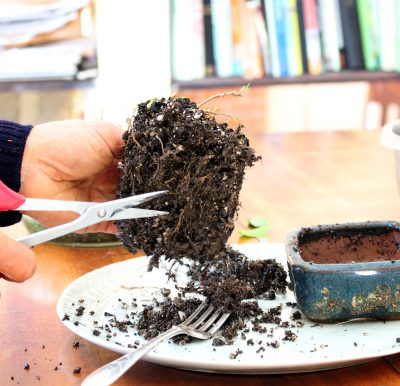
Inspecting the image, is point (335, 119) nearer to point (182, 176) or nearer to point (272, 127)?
point (272, 127)

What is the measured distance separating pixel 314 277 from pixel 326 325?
0.07 metres

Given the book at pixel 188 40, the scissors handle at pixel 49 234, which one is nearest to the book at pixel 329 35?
the book at pixel 188 40

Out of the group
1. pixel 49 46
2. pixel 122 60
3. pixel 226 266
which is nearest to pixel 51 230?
pixel 226 266

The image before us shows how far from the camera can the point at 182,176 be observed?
93 cm

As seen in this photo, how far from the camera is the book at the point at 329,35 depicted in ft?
9.47

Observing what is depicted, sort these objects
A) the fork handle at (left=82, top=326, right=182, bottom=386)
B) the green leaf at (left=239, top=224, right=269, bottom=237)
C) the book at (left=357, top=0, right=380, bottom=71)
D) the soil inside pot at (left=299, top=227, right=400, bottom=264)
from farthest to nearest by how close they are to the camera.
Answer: the book at (left=357, top=0, right=380, bottom=71), the green leaf at (left=239, top=224, right=269, bottom=237), the soil inside pot at (left=299, top=227, right=400, bottom=264), the fork handle at (left=82, top=326, right=182, bottom=386)

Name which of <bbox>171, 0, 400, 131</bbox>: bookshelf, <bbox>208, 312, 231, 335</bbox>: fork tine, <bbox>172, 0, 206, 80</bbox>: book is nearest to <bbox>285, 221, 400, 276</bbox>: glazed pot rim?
<bbox>208, 312, 231, 335</bbox>: fork tine

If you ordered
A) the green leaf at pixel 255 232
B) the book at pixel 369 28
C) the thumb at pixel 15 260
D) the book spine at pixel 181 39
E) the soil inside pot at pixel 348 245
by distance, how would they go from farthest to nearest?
the book at pixel 369 28, the book spine at pixel 181 39, the green leaf at pixel 255 232, the soil inside pot at pixel 348 245, the thumb at pixel 15 260

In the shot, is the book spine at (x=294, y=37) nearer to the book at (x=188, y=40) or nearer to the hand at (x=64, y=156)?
the book at (x=188, y=40)

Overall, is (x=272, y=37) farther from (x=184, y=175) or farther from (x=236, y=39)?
(x=184, y=175)

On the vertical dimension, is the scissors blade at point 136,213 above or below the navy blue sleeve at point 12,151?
below

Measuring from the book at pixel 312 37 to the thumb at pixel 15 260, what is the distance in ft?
7.13

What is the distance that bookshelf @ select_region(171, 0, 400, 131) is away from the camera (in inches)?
112

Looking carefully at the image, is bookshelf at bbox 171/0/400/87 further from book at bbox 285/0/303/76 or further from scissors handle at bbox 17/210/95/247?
scissors handle at bbox 17/210/95/247
